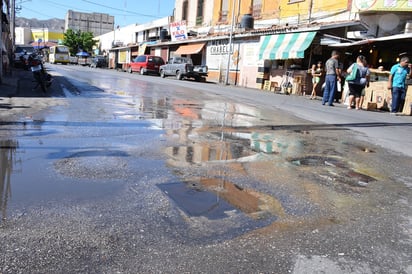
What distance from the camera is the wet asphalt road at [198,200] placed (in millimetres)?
2967

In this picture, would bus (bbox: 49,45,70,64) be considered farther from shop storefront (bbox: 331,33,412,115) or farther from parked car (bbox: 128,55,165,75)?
shop storefront (bbox: 331,33,412,115)

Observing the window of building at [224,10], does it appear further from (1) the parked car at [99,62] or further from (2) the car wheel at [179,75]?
(1) the parked car at [99,62]

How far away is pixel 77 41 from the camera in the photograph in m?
79.4

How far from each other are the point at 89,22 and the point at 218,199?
4678 inches

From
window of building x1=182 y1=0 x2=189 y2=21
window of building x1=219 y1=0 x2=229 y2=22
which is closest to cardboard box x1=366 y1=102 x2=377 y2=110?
window of building x1=219 y1=0 x2=229 y2=22

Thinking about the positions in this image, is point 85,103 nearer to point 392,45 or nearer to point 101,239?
point 101,239

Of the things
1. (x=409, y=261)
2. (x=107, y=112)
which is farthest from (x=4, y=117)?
(x=409, y=261)

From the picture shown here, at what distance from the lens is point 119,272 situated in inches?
107

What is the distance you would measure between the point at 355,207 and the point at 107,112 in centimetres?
722

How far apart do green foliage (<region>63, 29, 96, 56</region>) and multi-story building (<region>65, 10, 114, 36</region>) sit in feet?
110

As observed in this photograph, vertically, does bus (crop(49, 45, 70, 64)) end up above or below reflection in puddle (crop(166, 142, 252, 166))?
above

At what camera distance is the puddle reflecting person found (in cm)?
1383

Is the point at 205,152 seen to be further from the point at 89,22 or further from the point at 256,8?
the point at 89,22

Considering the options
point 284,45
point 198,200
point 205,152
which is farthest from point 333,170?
point 284,45
